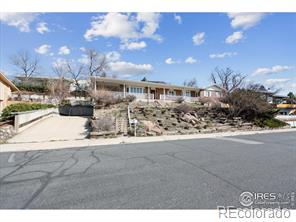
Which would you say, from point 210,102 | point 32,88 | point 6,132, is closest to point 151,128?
point 6,132

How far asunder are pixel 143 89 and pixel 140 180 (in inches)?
949

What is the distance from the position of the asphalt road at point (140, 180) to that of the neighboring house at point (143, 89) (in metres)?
16.6

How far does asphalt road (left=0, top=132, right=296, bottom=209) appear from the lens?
3188 mm

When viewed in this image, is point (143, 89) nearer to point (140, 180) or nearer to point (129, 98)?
point (129, 98)

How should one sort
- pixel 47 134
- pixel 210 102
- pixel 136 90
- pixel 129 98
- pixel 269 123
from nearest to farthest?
pixel 47 134 → pixel 269 123 → pixel 129 98 → pixel 210 102 → pixel 136 90

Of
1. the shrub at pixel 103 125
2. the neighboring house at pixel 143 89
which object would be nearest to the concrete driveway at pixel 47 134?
the shrub at pixel 103 125

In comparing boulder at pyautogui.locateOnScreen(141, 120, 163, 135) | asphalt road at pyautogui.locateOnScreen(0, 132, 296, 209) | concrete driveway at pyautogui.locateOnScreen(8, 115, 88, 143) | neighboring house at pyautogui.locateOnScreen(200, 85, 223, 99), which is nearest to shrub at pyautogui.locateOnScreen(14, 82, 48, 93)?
concrete driveway at pyautogui.locateOnScreen(8, 115, 88, 143)

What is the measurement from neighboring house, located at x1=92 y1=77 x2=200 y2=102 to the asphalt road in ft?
54.5

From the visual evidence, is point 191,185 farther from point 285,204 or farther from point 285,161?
point 285,161

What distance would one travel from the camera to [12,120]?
11.8 m

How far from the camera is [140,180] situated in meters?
4.17

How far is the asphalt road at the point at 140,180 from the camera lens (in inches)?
125

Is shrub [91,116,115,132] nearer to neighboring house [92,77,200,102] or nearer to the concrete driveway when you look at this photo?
the concrete driveway

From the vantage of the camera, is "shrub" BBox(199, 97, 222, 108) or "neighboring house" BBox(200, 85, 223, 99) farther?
"neighboring house" BBox(200, 85, 223, 99)
